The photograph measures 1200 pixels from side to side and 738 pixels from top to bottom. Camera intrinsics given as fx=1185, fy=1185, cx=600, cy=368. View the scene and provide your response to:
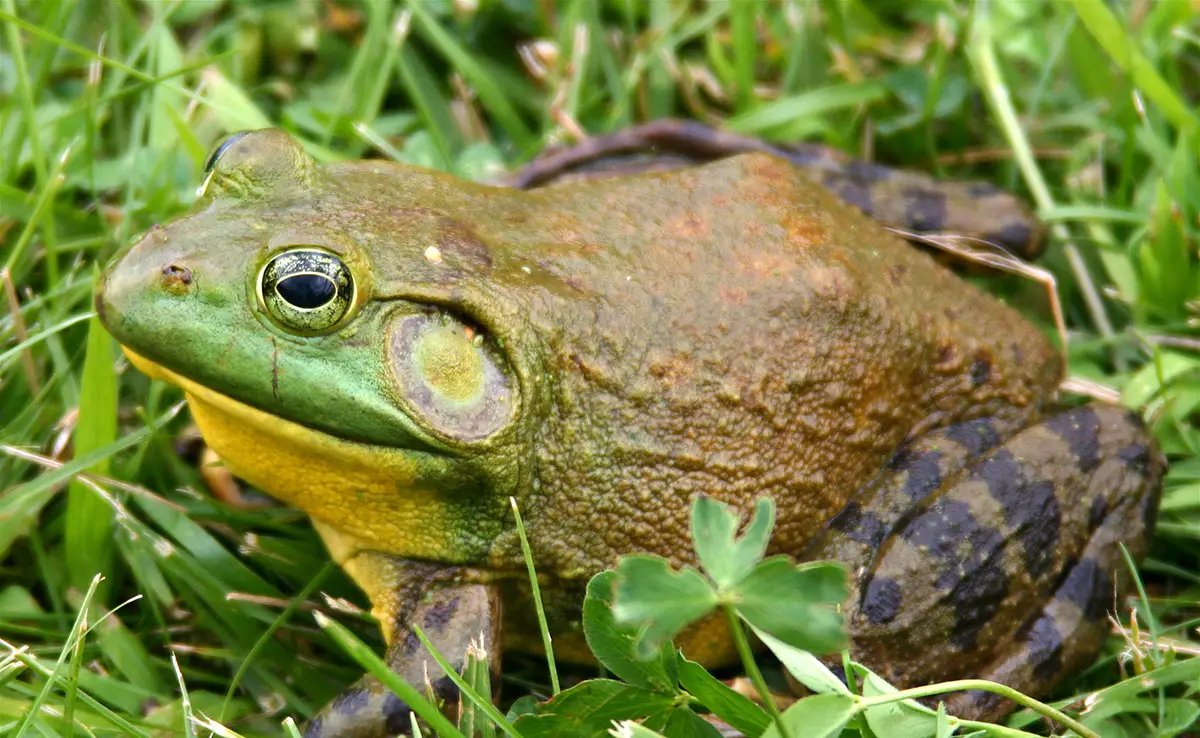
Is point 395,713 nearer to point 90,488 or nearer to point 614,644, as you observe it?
point 614,644

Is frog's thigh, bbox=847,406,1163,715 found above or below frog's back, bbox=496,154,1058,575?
below

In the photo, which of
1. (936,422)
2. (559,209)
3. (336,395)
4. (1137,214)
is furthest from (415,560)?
(1137,214)

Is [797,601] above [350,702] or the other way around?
above

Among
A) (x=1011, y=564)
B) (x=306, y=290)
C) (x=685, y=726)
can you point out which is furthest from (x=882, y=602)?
(x=306, y=290)

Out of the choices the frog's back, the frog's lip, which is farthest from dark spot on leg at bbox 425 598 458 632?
the frog's lip

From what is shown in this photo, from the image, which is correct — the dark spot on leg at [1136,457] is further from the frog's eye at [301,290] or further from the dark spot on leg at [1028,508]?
the frog's eye at [301,290]

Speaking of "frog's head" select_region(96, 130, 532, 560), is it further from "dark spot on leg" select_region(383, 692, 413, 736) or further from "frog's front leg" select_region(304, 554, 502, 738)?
"dark spot on leg" select_region(383, 692, 413, 736)
